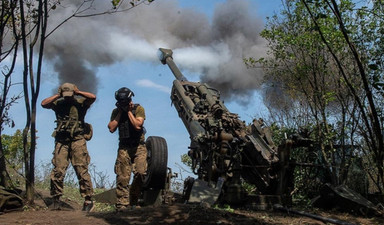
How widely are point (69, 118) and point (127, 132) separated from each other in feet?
2.94

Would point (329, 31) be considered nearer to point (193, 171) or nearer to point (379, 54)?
point (379, 54)

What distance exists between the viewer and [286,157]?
22.8 ft

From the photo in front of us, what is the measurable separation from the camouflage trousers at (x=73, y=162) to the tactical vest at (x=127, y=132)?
0.59 metres

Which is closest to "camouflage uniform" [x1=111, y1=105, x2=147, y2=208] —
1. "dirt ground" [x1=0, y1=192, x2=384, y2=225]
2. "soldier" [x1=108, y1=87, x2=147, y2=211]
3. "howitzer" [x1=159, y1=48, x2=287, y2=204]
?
"soldier" [x1=108, y1=87, x2=147, y2=211]

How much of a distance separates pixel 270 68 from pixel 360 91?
2.05m

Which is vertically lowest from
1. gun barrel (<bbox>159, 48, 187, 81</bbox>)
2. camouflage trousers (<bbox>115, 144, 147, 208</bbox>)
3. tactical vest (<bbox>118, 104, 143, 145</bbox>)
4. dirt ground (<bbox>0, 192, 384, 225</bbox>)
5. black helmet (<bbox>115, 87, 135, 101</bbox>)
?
dirt ground (<bbox>0, 192, 384, 225</bbox>)

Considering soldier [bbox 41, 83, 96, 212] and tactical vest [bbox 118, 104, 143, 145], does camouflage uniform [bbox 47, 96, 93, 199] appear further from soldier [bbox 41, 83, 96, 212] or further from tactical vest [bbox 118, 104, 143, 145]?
tactical vest [bbox 118, 104, 143, 145]

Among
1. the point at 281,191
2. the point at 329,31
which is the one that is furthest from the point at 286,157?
the point at 329,31

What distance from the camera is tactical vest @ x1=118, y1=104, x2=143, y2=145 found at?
707 cm

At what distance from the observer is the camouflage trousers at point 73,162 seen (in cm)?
676

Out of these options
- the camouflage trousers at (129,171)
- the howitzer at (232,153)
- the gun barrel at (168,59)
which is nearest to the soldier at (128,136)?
the camouflage trousers at (129,171)

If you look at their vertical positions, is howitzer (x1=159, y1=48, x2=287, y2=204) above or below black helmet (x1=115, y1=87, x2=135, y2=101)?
below

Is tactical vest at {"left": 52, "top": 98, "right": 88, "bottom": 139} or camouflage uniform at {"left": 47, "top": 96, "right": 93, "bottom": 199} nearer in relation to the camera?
camouflage uniform at {"left": 47, "top": 96, "right": 93, "bottom": 199}

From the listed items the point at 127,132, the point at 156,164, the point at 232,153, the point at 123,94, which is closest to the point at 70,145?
the point at 127,132
